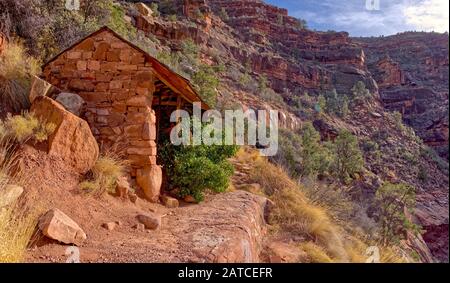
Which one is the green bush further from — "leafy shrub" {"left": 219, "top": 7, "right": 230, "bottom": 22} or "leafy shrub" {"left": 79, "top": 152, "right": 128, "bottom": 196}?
"leafy shrub" {"left": 219, "top": 7, "right": 230, "bottom": 22}

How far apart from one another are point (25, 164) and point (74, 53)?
2.69 metres

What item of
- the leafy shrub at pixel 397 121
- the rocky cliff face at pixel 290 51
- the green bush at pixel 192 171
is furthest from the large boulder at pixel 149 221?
the leafy shrub at pixel 397 121

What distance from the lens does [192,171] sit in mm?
7020

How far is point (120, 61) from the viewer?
6344mm

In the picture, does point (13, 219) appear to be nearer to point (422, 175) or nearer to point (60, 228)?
point (60, 228)

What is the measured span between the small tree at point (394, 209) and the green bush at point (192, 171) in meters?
11.6

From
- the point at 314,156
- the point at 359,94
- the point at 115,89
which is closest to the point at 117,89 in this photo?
the point at 115,89

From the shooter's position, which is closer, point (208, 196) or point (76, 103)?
point (76, 103)

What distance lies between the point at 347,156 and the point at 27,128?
23847 mm

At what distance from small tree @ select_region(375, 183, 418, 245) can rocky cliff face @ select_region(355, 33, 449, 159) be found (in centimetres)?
2597

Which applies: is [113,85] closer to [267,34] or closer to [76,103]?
[76,103]

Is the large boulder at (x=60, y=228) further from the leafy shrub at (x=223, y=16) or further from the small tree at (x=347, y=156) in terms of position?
the leafy shrub at (x=223, y=16)
